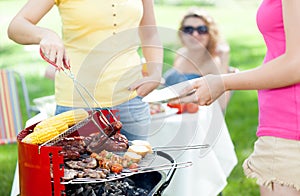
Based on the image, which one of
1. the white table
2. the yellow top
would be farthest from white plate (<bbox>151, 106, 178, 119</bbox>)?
the yellow top

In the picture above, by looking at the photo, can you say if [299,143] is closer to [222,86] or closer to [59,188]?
[222,86]

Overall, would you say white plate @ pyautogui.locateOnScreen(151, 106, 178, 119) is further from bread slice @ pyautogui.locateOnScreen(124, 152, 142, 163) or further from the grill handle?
bread slice @ pyautogui.locateOnScreen(124, 152, 142, 163)

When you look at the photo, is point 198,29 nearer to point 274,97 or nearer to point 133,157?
point 274,97

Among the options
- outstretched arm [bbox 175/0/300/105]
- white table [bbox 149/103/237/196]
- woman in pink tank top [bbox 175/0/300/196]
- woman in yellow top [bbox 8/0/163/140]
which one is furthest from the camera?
white table [bbox 149/103/237/196]

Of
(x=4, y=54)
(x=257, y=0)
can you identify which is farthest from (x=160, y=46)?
(x=257, y=0)

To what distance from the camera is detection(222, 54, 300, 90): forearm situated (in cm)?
202

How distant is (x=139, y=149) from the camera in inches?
87.0

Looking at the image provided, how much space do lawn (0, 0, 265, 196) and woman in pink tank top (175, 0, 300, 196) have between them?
285 mm

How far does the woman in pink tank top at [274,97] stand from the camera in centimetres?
206

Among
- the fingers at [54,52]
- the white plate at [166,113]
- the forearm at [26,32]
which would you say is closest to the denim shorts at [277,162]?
the fingers at [54,52]

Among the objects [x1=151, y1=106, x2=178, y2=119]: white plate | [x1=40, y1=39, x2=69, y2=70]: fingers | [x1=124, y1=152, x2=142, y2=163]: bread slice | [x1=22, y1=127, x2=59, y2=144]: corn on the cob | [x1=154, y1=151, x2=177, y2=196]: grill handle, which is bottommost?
[x1=151, y1=106, x2=178, y2=119]: white plate

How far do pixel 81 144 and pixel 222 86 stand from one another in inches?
22.7

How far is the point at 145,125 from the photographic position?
264 centimetres

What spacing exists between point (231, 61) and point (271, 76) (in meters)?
6.35
